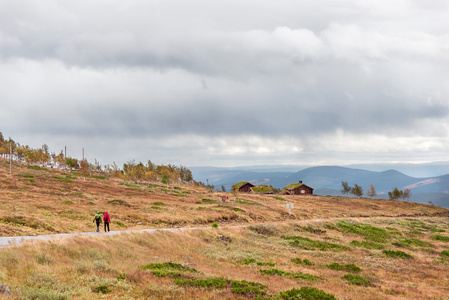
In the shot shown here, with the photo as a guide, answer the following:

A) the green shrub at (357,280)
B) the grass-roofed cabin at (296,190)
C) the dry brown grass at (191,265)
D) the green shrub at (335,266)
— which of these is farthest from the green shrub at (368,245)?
the grass-roofed cabin at (296,190)

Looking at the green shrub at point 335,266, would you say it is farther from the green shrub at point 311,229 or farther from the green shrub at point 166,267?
the green shrub at point 311,229

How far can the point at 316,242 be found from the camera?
37000 mm

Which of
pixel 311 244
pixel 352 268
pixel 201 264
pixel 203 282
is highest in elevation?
pixel 203 282

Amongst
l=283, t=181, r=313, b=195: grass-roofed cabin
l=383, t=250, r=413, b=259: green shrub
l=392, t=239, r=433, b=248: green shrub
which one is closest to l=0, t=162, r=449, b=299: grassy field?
l=392, t=239, r=433, b=248: green shrub

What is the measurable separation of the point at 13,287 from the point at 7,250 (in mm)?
5906

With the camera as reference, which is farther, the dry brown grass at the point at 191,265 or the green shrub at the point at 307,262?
the green shrub at the point at 307,262

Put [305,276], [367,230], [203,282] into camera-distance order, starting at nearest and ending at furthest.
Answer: [203,282]
[305,276]
[367,230]

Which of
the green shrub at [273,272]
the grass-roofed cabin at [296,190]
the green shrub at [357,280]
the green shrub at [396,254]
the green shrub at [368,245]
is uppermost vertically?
the green shrub at [273,272]

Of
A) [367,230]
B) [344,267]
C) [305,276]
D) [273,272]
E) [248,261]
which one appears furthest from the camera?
[367,230]

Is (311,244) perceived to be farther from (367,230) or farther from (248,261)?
(367,230)

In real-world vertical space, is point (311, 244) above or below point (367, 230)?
above

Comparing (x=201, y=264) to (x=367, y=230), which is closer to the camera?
(x=201, y=264)

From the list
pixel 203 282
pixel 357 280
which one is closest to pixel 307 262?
pixel 357 280

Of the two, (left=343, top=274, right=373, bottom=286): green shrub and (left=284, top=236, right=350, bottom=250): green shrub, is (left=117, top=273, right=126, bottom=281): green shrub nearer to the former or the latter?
(left=343, top=274, right=373, bottom=286): green shrub
